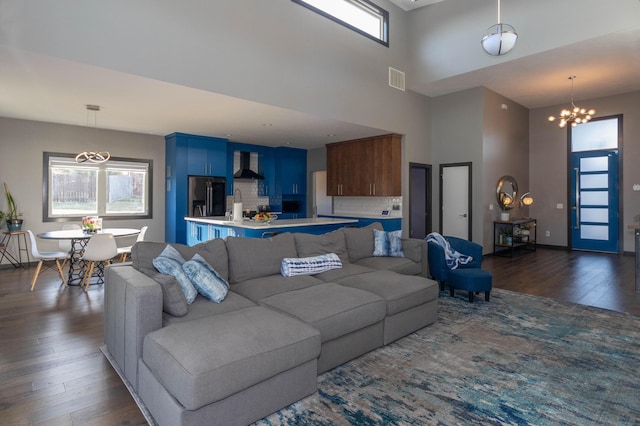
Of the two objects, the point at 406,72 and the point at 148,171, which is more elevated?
the point at 406,72

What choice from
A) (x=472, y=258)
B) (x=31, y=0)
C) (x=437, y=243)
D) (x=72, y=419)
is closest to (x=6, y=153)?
(x=31, y=0)

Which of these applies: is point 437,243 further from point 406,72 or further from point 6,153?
point 6,153

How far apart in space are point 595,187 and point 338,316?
8.83 meters

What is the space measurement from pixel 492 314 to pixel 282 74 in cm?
431

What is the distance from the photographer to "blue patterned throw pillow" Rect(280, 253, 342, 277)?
12.1ft

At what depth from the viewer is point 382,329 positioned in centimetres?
307

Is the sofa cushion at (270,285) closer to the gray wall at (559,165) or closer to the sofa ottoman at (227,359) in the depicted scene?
the sofa ottoman at (227,359)

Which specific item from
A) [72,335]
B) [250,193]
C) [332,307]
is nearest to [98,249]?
[72,335]

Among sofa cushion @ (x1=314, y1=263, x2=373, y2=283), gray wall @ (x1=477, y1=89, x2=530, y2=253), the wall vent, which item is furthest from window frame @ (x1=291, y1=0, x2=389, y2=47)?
sofa cushion @ (x1=314, y1=263, x2=373, y2=283)

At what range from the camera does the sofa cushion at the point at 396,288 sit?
3.16 meters

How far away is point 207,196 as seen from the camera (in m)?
7.64

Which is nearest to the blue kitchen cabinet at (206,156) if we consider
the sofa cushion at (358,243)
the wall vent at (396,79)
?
the wall vent at (396,79)

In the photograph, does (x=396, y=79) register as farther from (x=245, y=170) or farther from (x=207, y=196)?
(x=207, y=196)

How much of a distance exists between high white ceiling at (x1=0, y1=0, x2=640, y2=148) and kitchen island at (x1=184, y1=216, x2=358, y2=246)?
178cm
